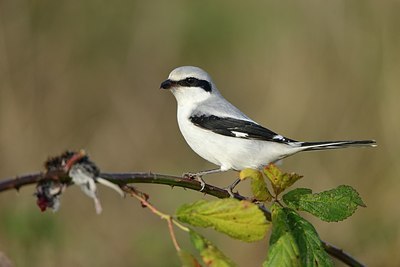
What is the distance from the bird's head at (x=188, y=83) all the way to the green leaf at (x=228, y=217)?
9.15 ft

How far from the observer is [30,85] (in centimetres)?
759

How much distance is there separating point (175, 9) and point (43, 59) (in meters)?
1.80

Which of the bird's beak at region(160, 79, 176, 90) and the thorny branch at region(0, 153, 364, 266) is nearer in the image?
the thorny branch at region(0, 153, 364, 266)

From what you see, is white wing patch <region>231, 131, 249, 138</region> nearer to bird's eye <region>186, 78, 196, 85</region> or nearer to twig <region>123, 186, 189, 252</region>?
bird's eye <region>186, 78, 196, 85</region>

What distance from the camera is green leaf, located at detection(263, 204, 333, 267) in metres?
1.46

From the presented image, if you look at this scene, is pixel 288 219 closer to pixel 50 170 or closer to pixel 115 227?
pixel 50 170

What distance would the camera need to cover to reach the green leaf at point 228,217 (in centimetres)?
138

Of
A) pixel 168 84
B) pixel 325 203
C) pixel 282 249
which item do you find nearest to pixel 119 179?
pixel 282 249

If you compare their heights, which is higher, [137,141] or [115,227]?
[137,141]

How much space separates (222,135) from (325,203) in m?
2.21

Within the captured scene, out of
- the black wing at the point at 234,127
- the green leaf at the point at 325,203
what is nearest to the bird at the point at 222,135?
the black wing at the point at 234,127

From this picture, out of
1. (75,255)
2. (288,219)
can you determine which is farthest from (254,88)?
(288,219)

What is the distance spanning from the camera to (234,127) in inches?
153

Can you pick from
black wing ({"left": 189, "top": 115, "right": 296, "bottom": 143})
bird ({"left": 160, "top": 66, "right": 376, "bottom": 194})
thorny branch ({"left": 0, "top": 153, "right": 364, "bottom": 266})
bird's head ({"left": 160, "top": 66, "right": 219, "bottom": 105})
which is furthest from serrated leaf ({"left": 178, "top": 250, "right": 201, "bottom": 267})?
bird's head ({"left": 160, "top": 66, "right": 219, "bottom": 105})
